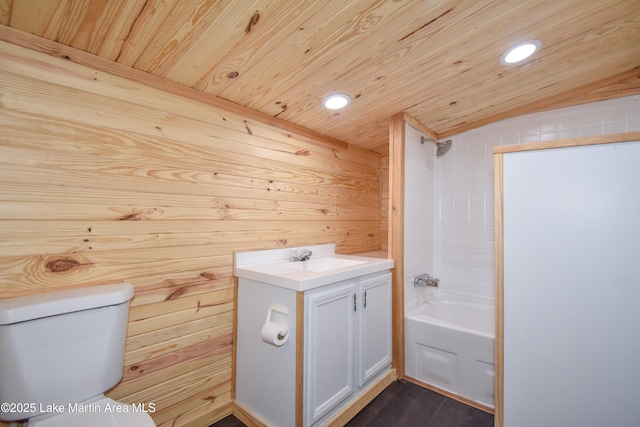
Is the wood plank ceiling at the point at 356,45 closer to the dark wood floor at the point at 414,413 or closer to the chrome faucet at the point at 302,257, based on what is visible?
the chrome faucet at the point at 302,257

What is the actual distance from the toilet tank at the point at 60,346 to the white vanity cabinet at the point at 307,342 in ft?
2.04

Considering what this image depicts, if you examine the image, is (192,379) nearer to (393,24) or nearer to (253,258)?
(253,258)

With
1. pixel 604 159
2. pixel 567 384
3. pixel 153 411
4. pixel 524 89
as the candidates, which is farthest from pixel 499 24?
pixel 153 411

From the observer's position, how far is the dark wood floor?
5.11 feet

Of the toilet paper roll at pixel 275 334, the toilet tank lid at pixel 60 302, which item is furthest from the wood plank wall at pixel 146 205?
the toilet paper roll at pixel 275 334

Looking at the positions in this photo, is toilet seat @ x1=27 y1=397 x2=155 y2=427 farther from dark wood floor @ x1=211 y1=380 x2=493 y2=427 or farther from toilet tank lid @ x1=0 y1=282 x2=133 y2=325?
dark wood floor @ x1=211 y1=380 x2=493 y2=427

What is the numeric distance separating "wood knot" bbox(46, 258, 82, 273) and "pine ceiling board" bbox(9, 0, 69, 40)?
909 millimetres

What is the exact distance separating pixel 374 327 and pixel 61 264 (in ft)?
5.51

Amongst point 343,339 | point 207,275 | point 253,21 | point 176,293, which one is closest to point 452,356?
point 343,339

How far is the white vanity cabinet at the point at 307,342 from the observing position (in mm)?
1321

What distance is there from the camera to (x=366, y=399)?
1.70m

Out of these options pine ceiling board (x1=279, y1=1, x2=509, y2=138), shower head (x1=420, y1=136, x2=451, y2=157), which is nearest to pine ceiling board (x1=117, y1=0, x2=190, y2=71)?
pine ceiling board (x1=279, y1=1, x2=509, y2=138)

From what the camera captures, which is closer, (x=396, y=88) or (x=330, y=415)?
(x=330, y=415)

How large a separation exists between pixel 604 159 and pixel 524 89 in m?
0.89
